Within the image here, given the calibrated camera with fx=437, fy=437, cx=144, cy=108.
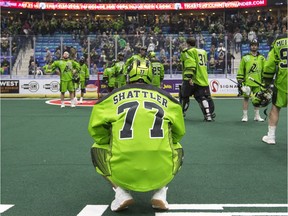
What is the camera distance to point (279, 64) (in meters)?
5.90

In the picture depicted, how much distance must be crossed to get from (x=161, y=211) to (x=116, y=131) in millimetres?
724

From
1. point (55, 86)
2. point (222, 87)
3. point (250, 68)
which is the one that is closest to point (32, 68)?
point (55, 86)

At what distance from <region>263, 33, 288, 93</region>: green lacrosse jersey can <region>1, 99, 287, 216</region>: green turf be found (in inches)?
35.4

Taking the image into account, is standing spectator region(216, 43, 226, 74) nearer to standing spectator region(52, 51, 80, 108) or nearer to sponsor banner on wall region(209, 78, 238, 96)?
sponsor banner on wall region(209, 78, 238, 96)

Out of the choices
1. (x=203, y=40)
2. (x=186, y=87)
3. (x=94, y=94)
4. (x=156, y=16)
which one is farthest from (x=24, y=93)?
(x=156, y=16)

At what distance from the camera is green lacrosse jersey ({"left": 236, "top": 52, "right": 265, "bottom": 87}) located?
900 cm

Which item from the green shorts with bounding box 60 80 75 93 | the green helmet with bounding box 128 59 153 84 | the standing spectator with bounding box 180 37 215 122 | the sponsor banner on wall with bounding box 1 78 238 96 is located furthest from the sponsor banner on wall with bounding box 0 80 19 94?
the green helmet with bounding box 128 59 153 84

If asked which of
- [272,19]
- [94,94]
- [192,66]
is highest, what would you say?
[272,19]

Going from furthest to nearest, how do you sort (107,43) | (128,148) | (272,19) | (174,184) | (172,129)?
(272,19) → (107,43) → (174,184) → (172,129) → (128,148)

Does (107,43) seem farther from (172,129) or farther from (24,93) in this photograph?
(172,129)

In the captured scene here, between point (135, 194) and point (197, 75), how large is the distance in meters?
5.89

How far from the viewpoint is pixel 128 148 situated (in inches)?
Answer: 121

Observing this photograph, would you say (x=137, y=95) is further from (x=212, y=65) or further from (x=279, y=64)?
(x=212, y=65)

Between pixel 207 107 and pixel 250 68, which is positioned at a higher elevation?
pixel 250 68
